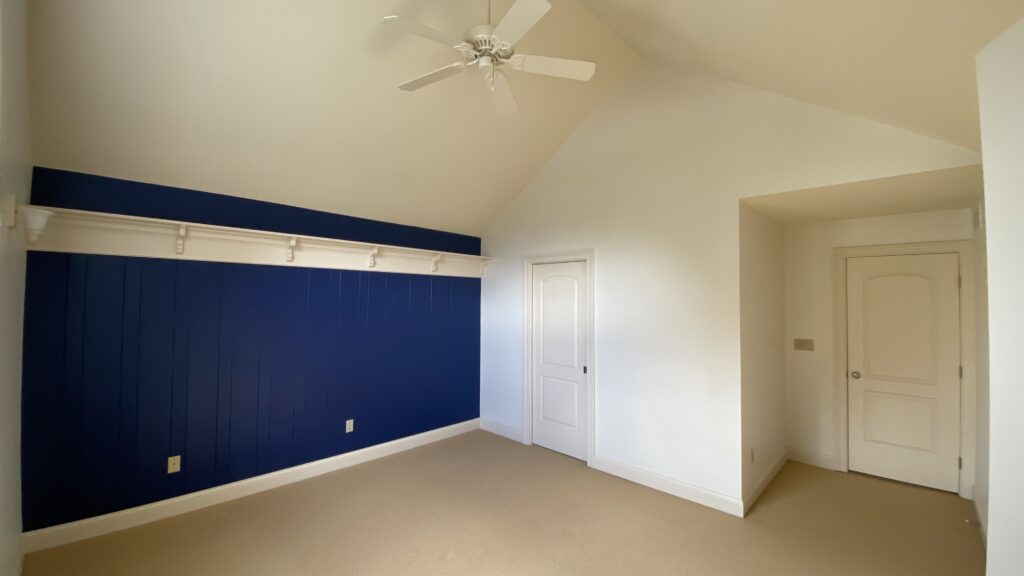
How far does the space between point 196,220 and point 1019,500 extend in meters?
4.35

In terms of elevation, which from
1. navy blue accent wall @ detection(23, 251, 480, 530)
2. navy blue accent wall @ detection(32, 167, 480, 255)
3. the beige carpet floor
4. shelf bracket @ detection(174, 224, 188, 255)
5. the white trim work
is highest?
navy blue accent wall @ detection(32, 167, 480, 255)

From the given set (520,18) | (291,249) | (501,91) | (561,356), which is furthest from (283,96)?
(561,356)

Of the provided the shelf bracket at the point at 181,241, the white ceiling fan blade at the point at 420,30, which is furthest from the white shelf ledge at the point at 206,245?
the white ceiling fan blade at the point at 420,30

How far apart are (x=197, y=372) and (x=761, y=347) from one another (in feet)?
14.4

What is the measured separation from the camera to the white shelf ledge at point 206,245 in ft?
8.11

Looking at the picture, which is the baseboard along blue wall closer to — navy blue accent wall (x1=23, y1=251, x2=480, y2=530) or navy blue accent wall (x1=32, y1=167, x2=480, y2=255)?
navy blue accent wall (x1=23, y1=251, x2=480, y2=530)

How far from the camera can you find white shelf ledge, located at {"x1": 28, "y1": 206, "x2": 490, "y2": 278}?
8.11ft

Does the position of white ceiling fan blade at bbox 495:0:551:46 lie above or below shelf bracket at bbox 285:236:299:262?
above

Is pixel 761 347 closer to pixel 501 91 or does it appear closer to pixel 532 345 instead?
pixel 532 345

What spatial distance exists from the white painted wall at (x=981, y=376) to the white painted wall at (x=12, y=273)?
5.13 metres

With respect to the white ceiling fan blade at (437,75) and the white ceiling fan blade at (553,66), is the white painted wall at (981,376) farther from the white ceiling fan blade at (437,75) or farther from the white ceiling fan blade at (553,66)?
the white ceiling fan blade at (437,75)

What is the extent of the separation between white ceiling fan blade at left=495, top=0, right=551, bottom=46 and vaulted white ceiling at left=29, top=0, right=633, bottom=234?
2.68ft

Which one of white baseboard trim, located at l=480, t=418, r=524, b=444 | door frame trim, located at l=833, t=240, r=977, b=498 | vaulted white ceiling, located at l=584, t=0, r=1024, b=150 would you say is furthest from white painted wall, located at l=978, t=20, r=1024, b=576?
white baseboard trim, located at l=480, t=418, r=524, b=444

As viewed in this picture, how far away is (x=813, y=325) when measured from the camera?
12.4 feet
